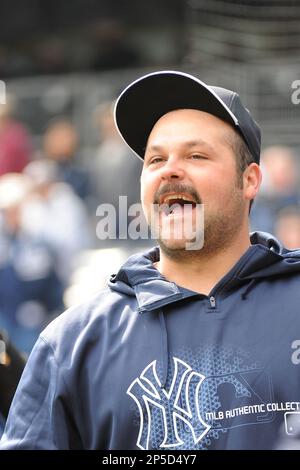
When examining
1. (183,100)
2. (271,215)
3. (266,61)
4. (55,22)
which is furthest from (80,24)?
(183,100)

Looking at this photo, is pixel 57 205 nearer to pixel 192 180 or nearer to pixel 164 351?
pixel 192 180

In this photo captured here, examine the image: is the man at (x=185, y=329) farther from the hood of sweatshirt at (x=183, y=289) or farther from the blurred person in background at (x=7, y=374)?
the blurred person in background at (x=7, y=374)

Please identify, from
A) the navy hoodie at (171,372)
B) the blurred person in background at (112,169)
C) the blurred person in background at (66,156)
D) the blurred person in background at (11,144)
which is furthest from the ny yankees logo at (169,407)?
the blurred person in background at (11,144)

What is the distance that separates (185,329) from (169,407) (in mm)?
222

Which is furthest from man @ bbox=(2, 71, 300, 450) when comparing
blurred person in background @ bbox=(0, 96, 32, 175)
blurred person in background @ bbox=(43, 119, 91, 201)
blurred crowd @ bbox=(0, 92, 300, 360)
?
blurred person in background @ bbox=(0, 96, 32, 175)

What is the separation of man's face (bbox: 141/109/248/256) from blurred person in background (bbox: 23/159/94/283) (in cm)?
420

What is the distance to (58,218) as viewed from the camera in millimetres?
7414

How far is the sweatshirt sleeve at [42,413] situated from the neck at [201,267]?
43cm

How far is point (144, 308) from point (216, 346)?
230 mm

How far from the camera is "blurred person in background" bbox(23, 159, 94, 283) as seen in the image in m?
7.08

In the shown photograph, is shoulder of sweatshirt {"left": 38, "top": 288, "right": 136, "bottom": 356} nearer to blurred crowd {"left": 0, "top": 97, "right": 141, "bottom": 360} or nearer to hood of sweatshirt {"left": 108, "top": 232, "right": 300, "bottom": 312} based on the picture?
hood of sweatshirt {"left": 108, "top": 232, "right": 300, "bottom": 312}

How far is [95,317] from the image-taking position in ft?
9.01
